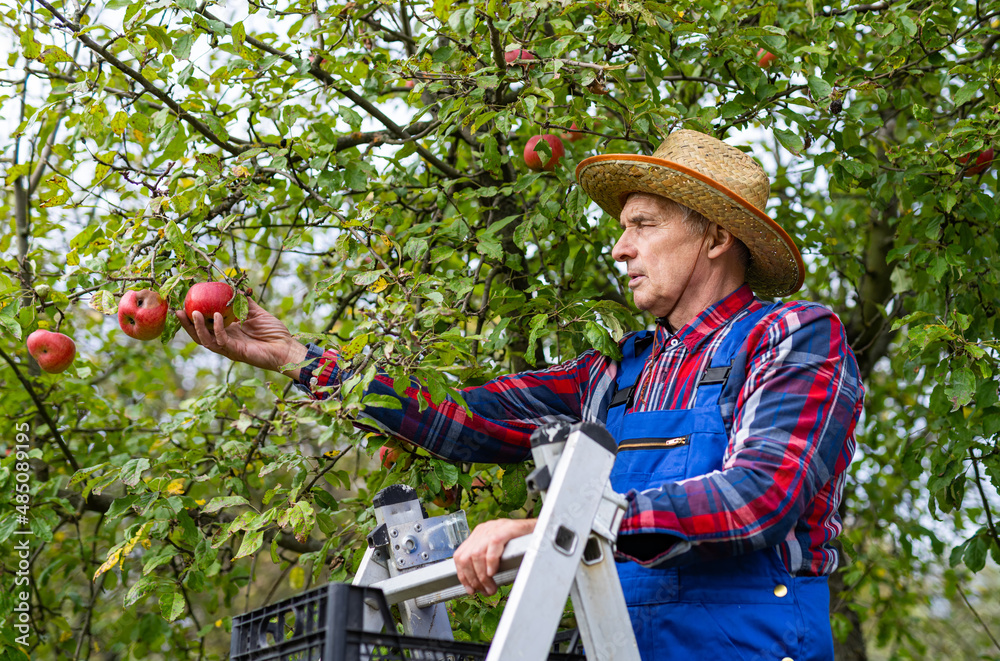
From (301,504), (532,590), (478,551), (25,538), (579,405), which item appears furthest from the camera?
(25,538)

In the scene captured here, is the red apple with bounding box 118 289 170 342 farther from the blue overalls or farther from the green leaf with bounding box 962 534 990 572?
the green leaf with bounding box 962 534 990 572

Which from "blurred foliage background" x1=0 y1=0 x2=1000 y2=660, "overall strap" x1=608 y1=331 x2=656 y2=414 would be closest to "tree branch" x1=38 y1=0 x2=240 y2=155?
"blurred foliage background" x1=0 y1=0 x2=1000 y2=660

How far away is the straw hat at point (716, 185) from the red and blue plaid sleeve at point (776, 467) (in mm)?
335

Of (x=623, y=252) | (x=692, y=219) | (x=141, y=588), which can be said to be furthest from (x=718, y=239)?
(x=141, y=588)

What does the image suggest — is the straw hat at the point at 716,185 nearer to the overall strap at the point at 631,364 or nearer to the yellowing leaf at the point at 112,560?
the overall strap at the point at 631,364

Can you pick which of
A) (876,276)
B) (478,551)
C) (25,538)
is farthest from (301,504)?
(876,276)

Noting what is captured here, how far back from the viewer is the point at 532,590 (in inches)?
48.9

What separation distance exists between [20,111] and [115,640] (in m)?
2.45

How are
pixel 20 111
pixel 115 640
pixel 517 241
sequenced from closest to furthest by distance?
1. pixel 517 241
2. pixel 115 640
3. pixel 20 111

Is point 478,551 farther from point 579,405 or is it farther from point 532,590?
point 579,405

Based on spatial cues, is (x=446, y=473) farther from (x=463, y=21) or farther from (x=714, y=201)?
(x=463, y=21)

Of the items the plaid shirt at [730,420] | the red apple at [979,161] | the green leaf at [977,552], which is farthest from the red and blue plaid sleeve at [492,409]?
the green leaf at [977,552]

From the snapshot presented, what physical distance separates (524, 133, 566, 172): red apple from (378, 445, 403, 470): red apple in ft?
3.25

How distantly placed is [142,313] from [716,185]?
4.85 feet
